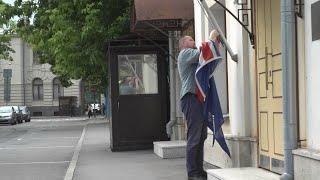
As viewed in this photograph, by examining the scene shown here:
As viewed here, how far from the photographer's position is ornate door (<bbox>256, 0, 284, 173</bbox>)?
7.56 m

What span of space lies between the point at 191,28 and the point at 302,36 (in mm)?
7374

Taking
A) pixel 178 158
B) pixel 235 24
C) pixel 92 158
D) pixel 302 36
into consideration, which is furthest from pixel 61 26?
pixel 302 36

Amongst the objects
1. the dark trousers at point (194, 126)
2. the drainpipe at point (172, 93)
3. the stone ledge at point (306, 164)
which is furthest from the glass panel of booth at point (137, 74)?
the stone ledge at point (306, 164)

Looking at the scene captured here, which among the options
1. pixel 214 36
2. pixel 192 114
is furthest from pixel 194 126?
pixel 214 36

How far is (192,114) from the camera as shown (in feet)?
27.6

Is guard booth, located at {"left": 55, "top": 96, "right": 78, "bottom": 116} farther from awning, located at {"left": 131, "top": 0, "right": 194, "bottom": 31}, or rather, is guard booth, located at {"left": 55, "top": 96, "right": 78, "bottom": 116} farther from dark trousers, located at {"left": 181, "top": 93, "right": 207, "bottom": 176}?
dark trousers, located at {"left": 181, "top": 93, "right": 207, "bottom": 176}

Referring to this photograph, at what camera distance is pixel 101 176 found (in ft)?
36.4

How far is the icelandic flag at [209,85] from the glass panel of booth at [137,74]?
718cm

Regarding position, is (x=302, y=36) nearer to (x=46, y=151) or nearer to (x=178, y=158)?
(x=178, y=158)

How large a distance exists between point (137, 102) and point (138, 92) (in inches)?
9.8

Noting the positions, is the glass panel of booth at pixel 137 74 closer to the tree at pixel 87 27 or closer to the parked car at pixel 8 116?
the tree at pixel 87 27

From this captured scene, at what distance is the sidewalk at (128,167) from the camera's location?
10805 millimetres

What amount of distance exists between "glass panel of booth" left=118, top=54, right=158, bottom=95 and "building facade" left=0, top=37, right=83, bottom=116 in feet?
212

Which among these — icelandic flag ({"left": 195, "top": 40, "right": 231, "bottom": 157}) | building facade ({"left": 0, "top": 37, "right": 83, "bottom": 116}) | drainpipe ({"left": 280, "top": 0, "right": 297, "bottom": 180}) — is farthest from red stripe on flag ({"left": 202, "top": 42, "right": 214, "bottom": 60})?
building facade ({"left": 0, "top": 37, "right": 83, "bottom": 116})
